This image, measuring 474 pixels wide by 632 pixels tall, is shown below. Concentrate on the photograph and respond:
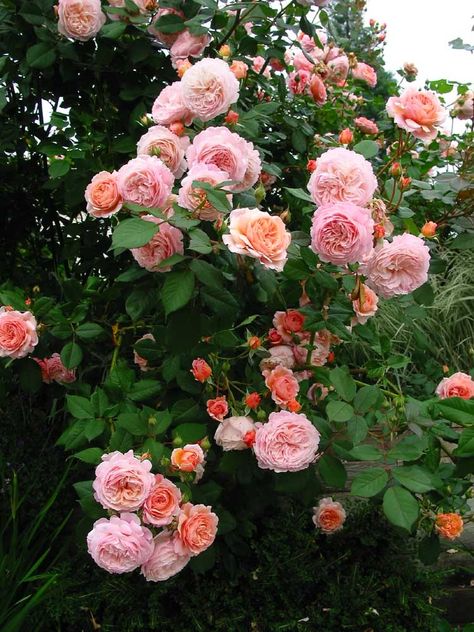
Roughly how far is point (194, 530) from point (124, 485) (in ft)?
0.56

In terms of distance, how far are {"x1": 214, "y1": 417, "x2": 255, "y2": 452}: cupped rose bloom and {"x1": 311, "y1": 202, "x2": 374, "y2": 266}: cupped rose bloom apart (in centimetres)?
38

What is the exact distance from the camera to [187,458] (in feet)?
4.26

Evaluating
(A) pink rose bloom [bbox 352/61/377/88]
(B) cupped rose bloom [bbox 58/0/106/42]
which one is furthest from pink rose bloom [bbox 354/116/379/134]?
(B) cupped rose bloom [bbox 58/0/106/42]

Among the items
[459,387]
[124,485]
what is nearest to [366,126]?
[459,387]

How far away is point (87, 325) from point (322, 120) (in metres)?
1.41

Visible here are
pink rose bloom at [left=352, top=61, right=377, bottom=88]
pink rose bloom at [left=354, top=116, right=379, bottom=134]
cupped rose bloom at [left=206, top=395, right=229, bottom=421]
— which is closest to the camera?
cupped rose bloom at [left=206, top=395, right=229, bottom=421]

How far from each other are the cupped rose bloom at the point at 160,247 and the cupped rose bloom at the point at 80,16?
0.75m

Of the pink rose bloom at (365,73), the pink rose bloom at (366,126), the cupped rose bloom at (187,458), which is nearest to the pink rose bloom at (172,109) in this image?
the cupped rose bloom at (187,458)

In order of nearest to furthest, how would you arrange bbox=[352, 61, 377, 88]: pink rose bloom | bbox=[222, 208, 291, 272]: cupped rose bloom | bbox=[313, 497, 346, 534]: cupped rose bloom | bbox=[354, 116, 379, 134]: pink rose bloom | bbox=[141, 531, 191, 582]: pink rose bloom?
bbox=[222, 208, 291, 272]: cupped rose bloom
bbox=[141, 531, 191, 582]: pink rose bloom
bbox=[313, 497, 346, 534]: cupped rose bloom
bbox=[354, 116, 379, 134]: pink rose bloom
bbox=[352, 61, 377, 88]: pink rose bloom

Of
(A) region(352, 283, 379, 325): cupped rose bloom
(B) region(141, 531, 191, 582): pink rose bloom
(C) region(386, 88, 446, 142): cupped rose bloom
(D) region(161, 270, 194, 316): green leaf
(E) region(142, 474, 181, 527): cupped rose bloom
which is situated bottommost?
(B) region(141, 531, 191, 582): pink rose bloom

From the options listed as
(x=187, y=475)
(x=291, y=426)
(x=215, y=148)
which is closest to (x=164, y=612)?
(x=187, y=475)

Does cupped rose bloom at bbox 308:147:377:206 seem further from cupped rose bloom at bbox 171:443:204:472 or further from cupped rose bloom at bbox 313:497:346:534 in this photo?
cupped rose bloom at bbox 313:497:346:534

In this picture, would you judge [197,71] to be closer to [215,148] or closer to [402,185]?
[215,148]

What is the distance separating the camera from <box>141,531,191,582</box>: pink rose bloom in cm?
130
